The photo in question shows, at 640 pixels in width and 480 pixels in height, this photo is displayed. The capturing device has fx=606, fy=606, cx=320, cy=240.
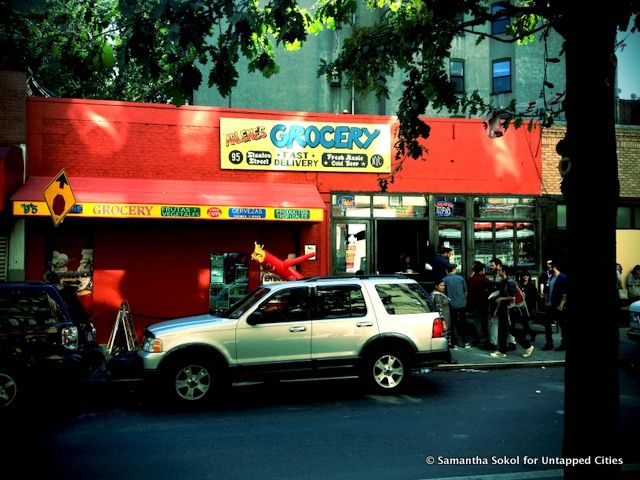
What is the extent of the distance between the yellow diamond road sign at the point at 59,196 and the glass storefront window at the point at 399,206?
7.70 meters

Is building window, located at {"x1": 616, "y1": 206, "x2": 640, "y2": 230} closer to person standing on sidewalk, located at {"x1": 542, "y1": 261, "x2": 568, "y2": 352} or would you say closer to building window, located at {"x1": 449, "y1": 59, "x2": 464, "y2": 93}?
person standing on sidewalk, located at {"x1": 542, "y1": 261, "x2": 568, "y2": 352}

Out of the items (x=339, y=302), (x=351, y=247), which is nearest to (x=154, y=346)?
(x=339, y=302)

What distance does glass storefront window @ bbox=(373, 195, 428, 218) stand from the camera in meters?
15.6

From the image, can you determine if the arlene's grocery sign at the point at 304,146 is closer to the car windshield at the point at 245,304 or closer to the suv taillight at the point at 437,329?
the car windshield at the point at 245,304

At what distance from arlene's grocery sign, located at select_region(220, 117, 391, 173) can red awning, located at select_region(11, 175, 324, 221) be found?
0.78 metres

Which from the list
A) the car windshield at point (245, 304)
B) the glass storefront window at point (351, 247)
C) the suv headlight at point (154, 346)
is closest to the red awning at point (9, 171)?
the suv headlight at point (154, 346)

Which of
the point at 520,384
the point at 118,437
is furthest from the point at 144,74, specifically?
the point at 520,384

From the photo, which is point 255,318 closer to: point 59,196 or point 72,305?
point 72,305

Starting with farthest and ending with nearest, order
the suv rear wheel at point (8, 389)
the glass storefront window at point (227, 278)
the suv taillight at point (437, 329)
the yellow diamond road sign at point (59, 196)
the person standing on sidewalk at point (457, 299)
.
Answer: the glass storefront window at point (227, 278) < the person standing on sidewalk at point (457, 299) < the yellow diamond road sign at point (59, 196) < the suv taillight at point (437, 329) < the suv rear wheel at point (8, 389)

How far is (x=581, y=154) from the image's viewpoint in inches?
128

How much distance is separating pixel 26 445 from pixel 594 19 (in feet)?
21.4

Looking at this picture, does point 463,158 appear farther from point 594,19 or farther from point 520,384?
point 594,19

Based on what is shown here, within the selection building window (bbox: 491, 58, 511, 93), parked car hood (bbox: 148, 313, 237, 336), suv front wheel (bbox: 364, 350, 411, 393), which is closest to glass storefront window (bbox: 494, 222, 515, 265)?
suv front wheel (bbox: 364, 350, 411, 393)

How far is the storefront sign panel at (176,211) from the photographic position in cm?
1235
